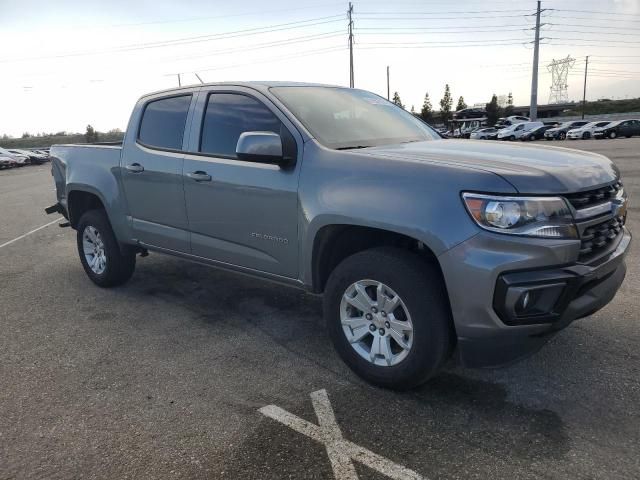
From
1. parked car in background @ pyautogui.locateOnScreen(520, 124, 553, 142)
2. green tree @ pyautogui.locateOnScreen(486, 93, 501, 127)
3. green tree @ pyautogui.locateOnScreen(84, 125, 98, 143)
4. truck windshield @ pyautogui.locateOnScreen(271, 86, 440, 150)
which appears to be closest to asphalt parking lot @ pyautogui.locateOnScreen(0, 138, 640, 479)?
truck windshield @ pyautogui.locateOnScreen(271, 86, 440, 150)

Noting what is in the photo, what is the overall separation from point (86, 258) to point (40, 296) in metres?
0.58

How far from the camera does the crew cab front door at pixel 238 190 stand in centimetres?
362

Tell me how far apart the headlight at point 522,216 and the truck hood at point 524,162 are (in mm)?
68

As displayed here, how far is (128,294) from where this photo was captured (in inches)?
213

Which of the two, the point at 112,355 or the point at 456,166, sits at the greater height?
the point at 456,166

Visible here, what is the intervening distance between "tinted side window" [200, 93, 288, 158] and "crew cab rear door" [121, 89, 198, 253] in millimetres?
270

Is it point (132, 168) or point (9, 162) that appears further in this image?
point (9, 162)

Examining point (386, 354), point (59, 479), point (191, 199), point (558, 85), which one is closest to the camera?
point (59, 479)

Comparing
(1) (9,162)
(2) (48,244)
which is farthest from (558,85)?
(2) (48,244)

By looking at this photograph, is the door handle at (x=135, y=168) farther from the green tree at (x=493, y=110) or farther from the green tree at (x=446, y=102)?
the green tree at (x=446, y=102)

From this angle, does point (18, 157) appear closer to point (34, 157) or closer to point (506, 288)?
point (34, 157)

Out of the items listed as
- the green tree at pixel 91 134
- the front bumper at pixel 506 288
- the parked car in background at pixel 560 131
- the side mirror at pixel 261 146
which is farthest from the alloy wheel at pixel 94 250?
the green tree at pixel 91 134

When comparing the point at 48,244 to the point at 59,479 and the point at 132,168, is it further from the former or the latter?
the point at 59,479

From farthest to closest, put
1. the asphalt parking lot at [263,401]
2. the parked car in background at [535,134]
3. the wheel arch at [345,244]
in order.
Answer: the parked car in background at [535,134], the wheel arch at [345,244], the asphalt parking lot at [263,401]
